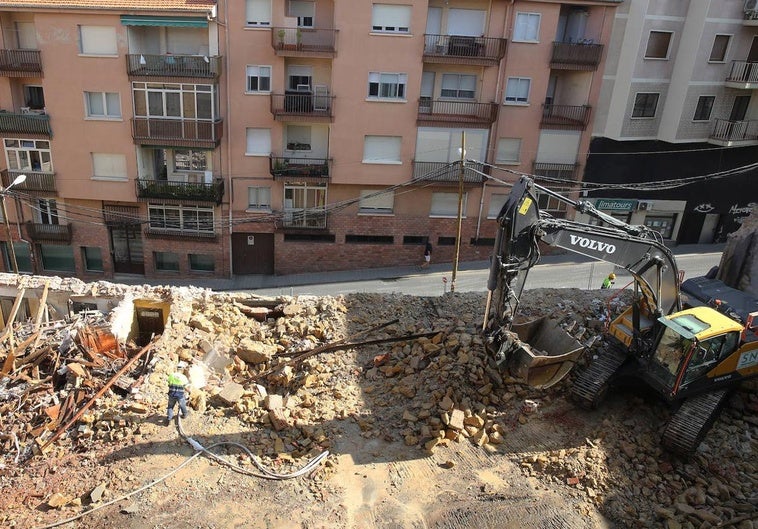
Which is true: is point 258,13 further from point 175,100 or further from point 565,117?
point 565,117

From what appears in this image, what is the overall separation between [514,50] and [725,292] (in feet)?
49.7

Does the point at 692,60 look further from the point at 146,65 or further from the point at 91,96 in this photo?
the point at 91,96

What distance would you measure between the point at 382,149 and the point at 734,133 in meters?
17.0

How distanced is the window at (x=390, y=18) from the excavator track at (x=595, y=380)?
57.6ft

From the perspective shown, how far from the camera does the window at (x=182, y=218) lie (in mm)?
27188

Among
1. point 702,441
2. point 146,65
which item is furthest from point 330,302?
point 146,65

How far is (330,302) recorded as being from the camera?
17.5 metres

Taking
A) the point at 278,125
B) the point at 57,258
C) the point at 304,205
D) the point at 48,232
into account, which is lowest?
the point at 57,258

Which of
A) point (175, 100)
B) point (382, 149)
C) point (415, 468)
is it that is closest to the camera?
point (415, 468)

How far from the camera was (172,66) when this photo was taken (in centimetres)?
2461

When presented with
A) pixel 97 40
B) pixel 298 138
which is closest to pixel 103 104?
pixel 97 40

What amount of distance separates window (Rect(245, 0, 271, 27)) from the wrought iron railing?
23.1 ft

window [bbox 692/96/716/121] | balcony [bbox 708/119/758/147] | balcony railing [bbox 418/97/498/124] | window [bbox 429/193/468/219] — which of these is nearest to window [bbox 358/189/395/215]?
Answer: window [bbox 429/193/468/219]

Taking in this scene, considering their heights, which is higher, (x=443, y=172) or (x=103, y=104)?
(x=103, y=104)
